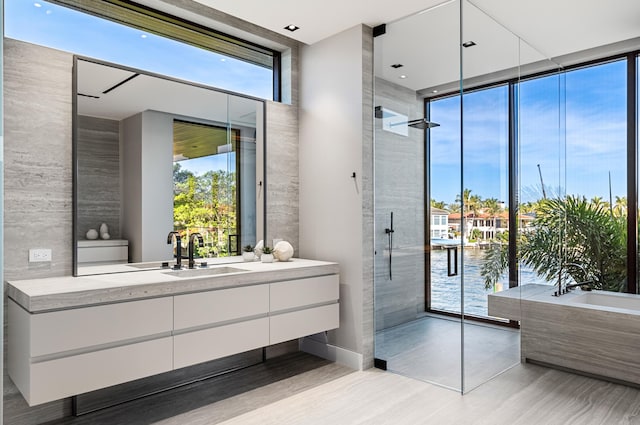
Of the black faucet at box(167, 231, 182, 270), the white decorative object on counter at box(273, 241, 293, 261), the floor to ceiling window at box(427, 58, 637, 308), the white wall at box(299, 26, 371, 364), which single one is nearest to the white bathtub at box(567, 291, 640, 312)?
the floor to ceiling window at box(427, 58, 637, 308)

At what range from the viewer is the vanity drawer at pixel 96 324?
2.18 meters

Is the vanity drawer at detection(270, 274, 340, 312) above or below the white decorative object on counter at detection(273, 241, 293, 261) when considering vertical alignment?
below

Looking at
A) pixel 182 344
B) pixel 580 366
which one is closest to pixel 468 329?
pixel 580 366

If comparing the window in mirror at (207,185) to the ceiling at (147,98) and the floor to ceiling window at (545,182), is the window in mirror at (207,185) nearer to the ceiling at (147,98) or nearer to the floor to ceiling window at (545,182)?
the ceiling at (147,98)

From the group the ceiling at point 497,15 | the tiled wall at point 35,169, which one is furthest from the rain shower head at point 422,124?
the tiled wall at point 35,169

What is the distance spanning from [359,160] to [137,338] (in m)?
2.08

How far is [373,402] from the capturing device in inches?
116

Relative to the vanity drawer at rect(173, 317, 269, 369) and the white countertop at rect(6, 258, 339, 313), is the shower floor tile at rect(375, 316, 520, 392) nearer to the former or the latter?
the white countertop at rect(6, 258, 339, 313)

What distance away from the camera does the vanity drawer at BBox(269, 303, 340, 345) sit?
3180mm

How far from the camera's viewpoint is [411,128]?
3.33m

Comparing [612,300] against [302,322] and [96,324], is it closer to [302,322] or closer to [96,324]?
[302,322]

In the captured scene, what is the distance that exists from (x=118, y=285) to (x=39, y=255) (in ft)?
2.05

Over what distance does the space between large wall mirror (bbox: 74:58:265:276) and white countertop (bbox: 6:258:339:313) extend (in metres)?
0.24

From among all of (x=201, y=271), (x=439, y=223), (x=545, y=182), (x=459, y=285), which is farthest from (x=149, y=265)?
(x=545, y=182)
